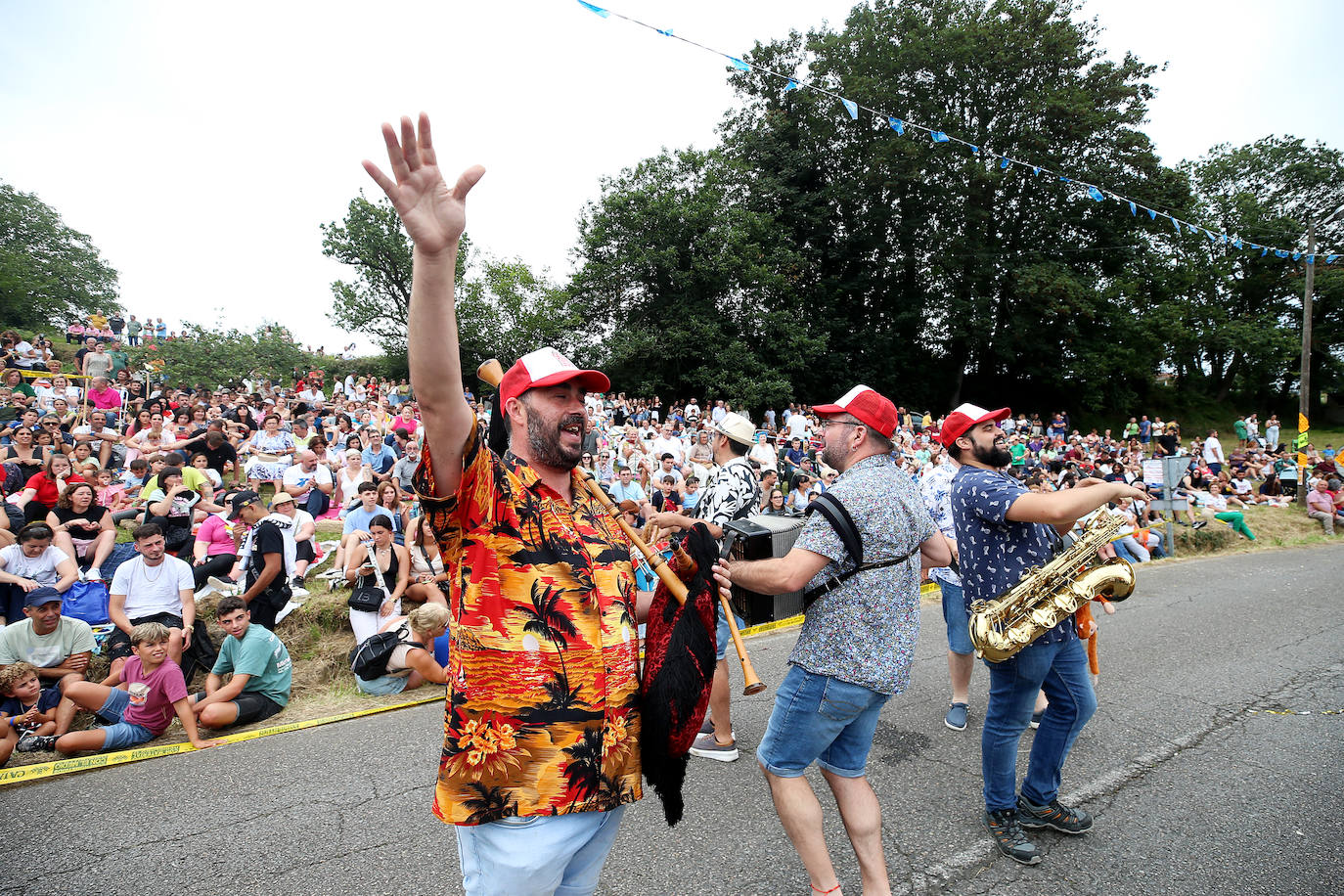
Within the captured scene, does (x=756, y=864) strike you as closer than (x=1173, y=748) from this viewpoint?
Yes

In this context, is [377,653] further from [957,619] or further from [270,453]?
[270,453]

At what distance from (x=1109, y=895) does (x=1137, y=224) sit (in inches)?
1373

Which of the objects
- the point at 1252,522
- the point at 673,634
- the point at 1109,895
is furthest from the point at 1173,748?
the point at 1252,522

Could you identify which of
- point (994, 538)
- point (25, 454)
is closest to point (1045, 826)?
point (994, 538)

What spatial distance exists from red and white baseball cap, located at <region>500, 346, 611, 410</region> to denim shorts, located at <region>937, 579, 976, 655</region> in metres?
3.75

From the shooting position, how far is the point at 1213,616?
7.39 meters

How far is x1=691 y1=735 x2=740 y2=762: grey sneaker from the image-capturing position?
4.02 meters

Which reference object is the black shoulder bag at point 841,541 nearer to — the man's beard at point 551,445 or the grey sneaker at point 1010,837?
the man's beard at point 551,445

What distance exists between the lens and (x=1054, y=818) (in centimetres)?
322

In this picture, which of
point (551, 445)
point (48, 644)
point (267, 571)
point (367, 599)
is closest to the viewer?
point (551, 445)

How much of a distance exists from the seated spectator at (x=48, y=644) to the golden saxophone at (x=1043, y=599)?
6.49m

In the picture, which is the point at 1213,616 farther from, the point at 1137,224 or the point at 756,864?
the point at 1137,224

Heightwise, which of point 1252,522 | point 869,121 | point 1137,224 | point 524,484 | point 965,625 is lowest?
point 1252,522

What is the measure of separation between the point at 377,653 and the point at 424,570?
1545 millimetres
